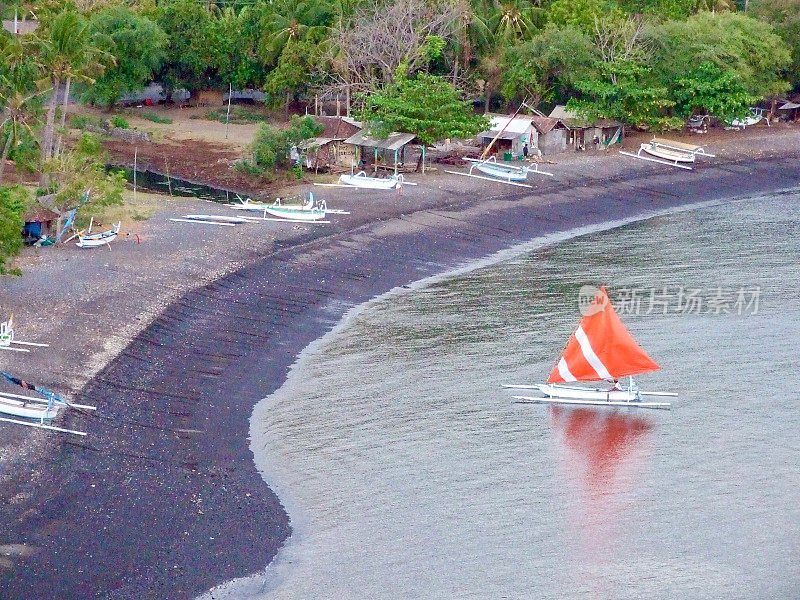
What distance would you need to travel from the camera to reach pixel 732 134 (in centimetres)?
7088

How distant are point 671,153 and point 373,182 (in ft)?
59.5

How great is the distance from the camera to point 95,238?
45.0 m

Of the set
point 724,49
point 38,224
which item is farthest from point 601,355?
point 724,49

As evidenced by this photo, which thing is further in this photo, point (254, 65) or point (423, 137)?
point (254, 65)

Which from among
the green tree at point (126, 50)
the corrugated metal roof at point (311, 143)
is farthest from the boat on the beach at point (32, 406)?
the green tree at point (126, 50)

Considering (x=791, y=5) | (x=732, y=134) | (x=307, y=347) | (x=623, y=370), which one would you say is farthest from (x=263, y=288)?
(x=791, y=5)

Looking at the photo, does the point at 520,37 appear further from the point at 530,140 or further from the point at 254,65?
the point at 254,65

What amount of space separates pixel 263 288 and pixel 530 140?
25734mm

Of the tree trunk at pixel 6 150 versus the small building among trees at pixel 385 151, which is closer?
the tree trunk at pixel 6 150

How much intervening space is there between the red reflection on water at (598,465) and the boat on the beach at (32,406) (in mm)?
11655

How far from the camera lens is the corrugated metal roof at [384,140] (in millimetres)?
58469

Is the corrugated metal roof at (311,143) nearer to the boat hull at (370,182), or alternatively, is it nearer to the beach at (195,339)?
the boat hull at (370,182)

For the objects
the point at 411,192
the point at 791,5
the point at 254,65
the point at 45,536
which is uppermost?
the point at 791,5

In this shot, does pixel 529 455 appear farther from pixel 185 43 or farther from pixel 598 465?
pixel 185 43
